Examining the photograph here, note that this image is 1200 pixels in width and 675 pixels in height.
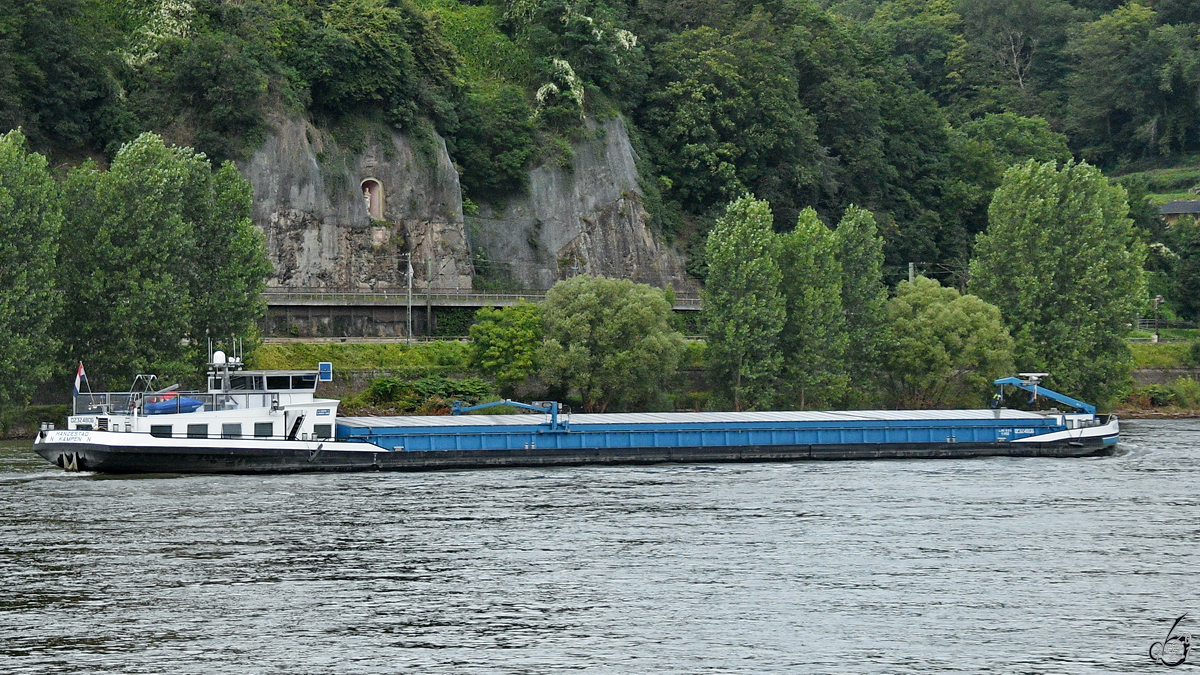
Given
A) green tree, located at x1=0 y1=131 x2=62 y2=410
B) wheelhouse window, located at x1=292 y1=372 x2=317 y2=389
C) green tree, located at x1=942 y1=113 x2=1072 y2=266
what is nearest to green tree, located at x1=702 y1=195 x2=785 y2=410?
wheelhouse window, located at x1=292 y1=372 x2=317 y2=389

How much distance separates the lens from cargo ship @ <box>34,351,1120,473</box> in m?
61.5

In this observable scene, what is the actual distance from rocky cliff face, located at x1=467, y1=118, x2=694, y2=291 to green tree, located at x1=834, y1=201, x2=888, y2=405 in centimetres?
2382

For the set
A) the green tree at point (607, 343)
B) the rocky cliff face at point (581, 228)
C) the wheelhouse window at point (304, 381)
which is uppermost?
the rocky cliff face at point (581, 228)

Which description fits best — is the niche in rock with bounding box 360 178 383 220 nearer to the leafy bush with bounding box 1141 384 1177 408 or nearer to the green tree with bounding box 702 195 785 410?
the green tree with bounding box 702 195 785 410

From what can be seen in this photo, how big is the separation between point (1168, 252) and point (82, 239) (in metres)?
101

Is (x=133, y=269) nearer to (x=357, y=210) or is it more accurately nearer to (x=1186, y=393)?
(x=357, y=210)

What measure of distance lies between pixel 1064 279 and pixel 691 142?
36.5 m

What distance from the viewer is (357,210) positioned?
104 meters

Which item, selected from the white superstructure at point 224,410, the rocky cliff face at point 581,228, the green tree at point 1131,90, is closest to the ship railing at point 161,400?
the white superstructure at point 224,410

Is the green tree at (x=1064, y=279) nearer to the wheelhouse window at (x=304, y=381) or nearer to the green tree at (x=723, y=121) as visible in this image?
the green tree at (x=723, y=121)

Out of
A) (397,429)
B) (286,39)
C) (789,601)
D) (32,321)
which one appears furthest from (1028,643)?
(286,39)

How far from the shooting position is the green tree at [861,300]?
95.6 m

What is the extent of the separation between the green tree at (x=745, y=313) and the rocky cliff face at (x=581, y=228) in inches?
882

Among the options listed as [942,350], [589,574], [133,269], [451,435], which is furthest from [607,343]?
[589,574]
